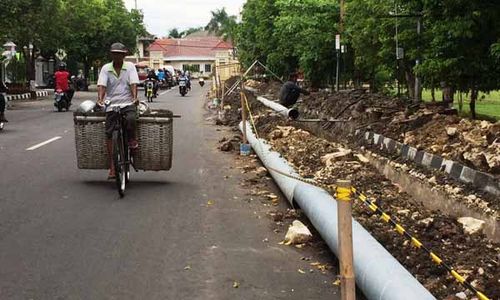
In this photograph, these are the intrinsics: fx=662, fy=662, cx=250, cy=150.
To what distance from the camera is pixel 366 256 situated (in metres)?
4.84

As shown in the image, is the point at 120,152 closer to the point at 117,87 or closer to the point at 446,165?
the point at 117,87

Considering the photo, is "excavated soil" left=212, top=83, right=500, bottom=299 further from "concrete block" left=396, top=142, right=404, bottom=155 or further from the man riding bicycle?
the man riding bicycle

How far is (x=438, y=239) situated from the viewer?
6180mm

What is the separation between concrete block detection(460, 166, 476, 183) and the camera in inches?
280

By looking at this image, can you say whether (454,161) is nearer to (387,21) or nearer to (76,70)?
(387,21)

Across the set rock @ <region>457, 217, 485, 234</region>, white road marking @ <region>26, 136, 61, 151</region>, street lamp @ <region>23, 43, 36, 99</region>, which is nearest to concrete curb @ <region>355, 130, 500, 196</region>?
rock @ <region>457, 217, 485, 234</region>

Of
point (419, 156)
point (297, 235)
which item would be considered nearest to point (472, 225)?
point (297, 235)

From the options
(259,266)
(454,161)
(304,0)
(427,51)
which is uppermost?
(304,0)

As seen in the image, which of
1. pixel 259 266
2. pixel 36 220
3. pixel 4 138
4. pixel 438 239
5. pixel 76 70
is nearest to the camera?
pixel 259 266

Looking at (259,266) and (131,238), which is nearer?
(259,266)

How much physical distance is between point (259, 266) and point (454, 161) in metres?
3.27

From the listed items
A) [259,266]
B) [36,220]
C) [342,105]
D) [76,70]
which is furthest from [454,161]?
[76,70]

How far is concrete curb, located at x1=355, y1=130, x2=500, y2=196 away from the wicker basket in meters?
3.34

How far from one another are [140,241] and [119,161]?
7.36 ft
